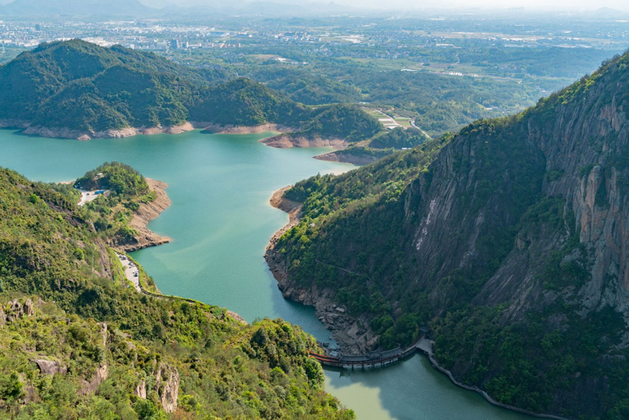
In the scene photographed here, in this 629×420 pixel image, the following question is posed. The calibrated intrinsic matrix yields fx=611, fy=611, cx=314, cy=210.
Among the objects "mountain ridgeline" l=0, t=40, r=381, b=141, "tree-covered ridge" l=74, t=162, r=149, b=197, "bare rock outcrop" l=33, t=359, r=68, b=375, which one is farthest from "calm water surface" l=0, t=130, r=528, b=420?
"bare rock outcrop" l=33, t=359, r=68, b=375

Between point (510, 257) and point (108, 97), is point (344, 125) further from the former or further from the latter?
point (510, 257)

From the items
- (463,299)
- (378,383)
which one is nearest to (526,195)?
(463,299)

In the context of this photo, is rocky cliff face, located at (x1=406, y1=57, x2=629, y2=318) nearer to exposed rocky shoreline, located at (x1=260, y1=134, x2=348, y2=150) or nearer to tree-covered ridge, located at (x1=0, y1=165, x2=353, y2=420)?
tree-covered ridge, located at (x1=0, y1=165, x2=353, y2=420)

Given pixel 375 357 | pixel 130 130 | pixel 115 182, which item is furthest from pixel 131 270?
pixel 130 130

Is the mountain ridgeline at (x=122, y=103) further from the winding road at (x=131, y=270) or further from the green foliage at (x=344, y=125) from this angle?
the winding road at (x=131, y=270)

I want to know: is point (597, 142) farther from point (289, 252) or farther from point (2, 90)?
point (2, 90)
